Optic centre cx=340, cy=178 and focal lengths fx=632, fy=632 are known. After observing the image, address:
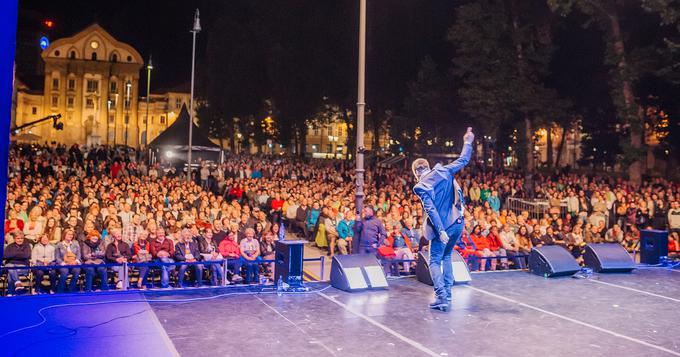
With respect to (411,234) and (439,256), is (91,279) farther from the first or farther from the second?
(411,234)

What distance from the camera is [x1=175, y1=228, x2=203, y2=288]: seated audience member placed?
1120cm

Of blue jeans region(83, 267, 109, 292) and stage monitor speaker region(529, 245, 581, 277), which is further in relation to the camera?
stage monitor speaker region(529, 245, 581, 277)

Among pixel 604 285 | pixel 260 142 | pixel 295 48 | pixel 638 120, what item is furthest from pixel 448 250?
pixel 260 142

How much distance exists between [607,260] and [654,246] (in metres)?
1.89

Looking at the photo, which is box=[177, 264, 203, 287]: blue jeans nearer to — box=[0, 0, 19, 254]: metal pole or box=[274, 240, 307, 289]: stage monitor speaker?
box=[274, 240, 307, 289]: stage monitor speaker

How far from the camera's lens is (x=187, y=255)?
1191 cm

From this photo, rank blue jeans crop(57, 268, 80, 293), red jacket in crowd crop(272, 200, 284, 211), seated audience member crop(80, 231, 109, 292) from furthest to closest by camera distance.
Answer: red jacket in crowd crop(272, 200, 284, 211) < seated audience member crop(80, 231, 109, 292) < blue jeans crop(57, 268, 80, 293)

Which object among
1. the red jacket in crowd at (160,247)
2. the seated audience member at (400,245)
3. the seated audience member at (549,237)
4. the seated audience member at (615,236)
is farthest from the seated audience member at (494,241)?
the red jacket in crowd at (160,247)

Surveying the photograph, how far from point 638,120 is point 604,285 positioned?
18960mm

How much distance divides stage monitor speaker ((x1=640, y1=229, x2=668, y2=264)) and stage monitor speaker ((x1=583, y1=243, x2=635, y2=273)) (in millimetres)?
1313

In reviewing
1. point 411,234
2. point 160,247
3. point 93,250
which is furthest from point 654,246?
point 93,250

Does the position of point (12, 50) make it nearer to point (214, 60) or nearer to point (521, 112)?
point (521, 112)

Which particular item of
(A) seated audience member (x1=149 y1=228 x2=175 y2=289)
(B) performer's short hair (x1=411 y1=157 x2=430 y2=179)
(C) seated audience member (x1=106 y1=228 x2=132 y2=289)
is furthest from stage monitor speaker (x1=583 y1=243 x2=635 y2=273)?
(C) seated audience member (x1=106 y1=228 x2=132 y2=289)

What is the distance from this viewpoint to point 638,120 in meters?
27.4
